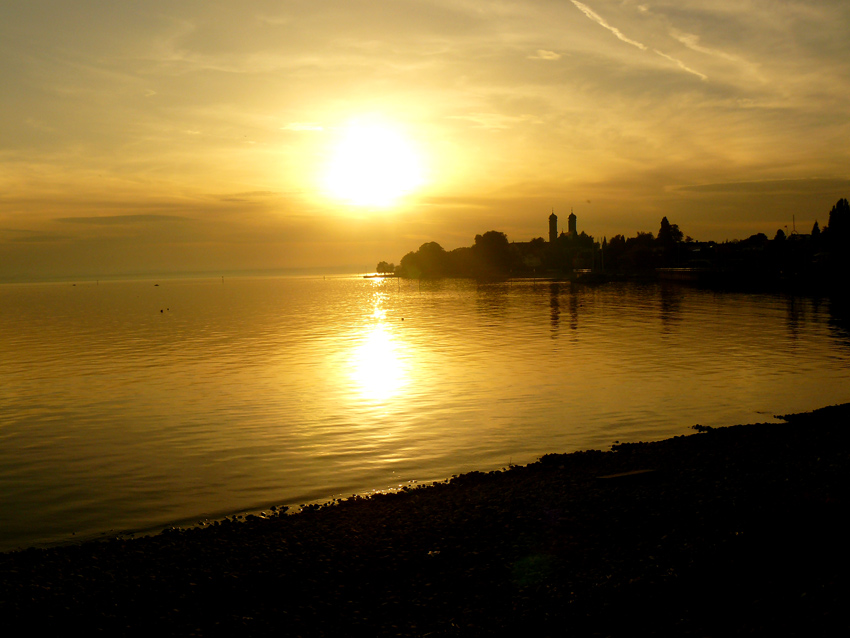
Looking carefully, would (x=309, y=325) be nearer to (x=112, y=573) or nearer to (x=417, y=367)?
(x=417, y=367)

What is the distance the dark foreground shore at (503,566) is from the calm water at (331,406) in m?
3.33

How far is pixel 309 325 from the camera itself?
85.2 metres

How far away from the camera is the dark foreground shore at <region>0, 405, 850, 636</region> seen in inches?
379

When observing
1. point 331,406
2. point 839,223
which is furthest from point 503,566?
point 839,223

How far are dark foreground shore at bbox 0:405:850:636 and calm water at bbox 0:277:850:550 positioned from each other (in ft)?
10.9

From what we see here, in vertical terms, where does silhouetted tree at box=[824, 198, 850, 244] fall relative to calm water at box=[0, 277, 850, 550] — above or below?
above

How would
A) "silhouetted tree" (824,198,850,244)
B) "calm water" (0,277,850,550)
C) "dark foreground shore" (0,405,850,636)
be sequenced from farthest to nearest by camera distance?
"silhouetted tree" (824,198,850,244) → "calm water" (0,277,850,550) → "dark foreground shore" (0,405,850,636)

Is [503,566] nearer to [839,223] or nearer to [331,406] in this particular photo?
[331,406]

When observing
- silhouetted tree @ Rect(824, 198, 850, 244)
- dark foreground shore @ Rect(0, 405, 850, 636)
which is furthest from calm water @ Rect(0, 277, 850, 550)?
silhouetted tree @ Rect(824, 198, 850, 244)

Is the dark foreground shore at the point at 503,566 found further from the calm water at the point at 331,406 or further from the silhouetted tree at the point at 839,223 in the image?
the silhouetted tree at the point at 839,223

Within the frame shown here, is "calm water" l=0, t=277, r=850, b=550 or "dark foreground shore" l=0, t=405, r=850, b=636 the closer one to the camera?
"dark foreground shore" l=0, t=405, r=850, b=636

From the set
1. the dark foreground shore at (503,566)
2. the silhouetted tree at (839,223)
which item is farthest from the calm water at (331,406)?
the silhouetted tree at (839,223)

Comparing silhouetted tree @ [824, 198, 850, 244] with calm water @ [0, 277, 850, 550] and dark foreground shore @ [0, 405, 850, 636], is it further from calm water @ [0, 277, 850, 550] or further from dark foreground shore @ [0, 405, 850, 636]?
dark foreground shore @ [0, 405, 850, 636]

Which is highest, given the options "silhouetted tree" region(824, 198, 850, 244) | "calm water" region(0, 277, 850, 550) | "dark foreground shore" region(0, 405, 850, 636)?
"silhouetted tree" region(824, 198, 850, 244)
